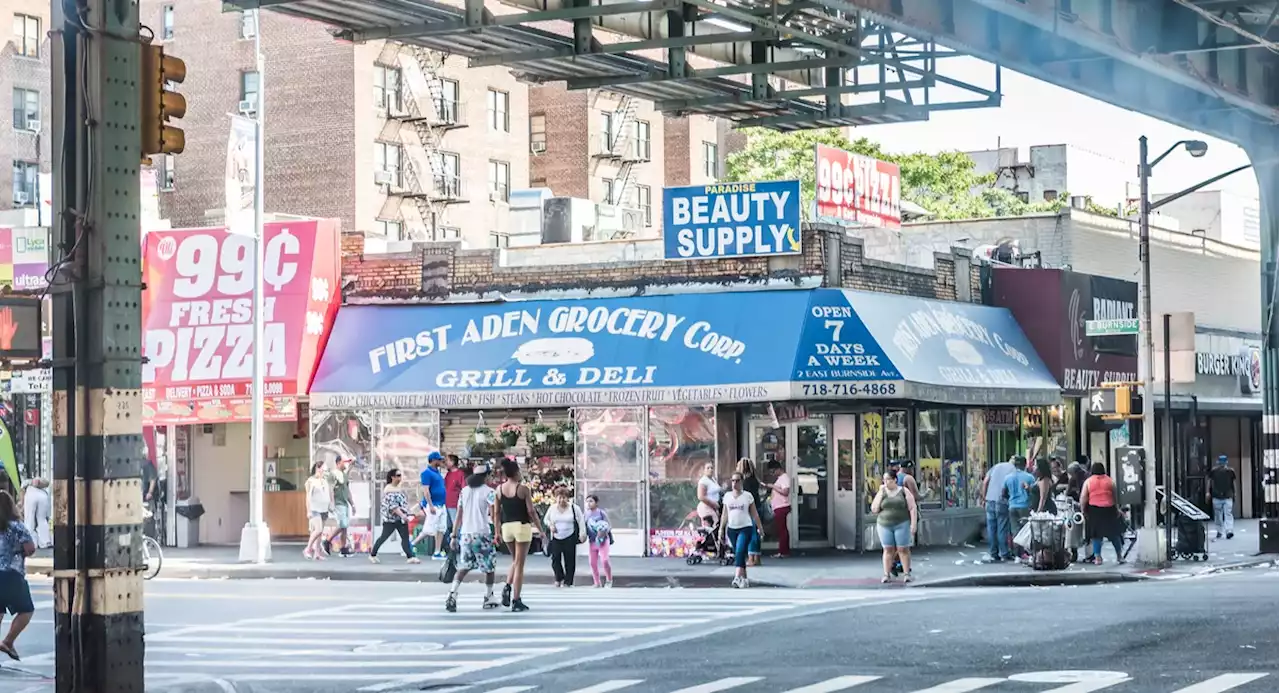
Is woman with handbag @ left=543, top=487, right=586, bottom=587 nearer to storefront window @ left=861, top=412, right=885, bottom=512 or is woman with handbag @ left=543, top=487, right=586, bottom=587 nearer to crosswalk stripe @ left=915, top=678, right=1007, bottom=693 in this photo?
storefront window @ left=861, top=412, right=885, bottom=512

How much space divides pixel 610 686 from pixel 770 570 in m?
13.9

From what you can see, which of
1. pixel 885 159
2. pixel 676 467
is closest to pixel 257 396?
pixel 676 467

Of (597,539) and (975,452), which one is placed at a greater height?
(975,452)

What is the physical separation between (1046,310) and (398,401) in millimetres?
12609

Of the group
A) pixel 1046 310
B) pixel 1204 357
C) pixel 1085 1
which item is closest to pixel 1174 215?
pixel 1204 357

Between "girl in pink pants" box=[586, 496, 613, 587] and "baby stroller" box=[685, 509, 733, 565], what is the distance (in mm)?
3241

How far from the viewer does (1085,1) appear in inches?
782

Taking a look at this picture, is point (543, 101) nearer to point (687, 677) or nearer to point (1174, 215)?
point (1174, 215)

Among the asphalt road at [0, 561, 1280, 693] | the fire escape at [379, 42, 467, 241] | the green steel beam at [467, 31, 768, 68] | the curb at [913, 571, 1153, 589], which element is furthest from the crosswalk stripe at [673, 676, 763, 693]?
the fire escape at [379, 42, 467, 241]

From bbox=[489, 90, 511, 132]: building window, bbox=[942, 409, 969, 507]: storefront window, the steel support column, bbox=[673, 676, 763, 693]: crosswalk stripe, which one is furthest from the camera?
bbox=[489, 90, 511, 132]: building window

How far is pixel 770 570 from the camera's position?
28797mm

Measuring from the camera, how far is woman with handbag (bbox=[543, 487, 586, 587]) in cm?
2606

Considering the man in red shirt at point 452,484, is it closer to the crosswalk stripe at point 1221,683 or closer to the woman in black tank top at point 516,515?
the woman in black tank top at point 516,515

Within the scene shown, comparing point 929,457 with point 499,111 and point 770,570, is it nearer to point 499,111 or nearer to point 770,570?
point 770,570
